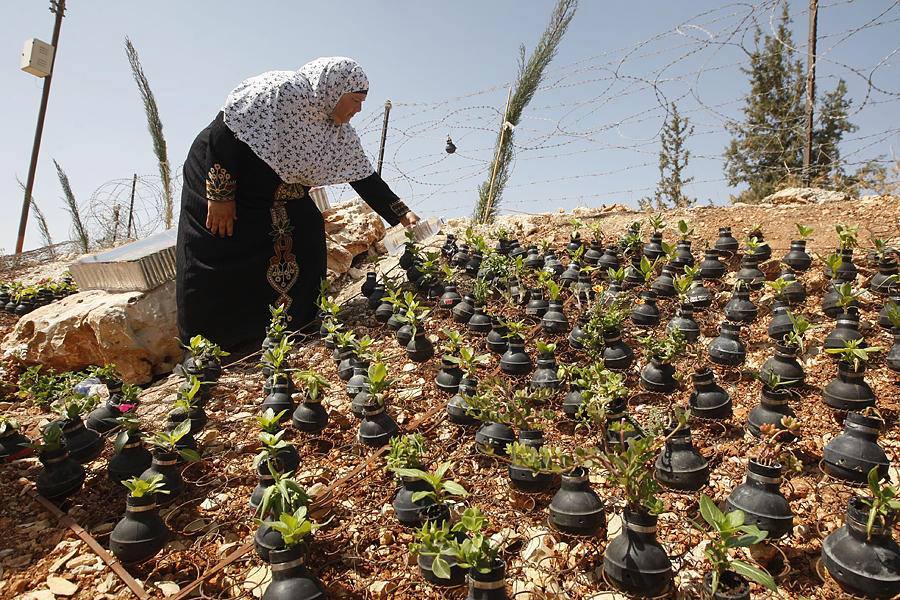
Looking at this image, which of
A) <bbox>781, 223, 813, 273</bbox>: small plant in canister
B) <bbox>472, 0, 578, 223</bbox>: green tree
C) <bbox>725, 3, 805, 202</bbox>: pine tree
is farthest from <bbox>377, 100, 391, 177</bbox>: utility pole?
<bbox>725, 3, 805, 202</bbox>: pine tree

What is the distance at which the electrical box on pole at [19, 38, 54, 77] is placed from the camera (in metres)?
7.60

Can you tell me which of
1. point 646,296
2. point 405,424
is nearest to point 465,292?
point 646,296

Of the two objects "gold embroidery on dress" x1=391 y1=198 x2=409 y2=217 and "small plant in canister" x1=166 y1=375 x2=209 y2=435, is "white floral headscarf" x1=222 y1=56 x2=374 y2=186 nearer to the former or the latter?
"gold embroidery on dress" x1=391 y1=198 x2=409 y2=217

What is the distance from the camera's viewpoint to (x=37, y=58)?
7.67 m

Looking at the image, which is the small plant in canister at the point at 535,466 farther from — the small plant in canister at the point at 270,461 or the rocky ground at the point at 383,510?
the small plant in canister at the point at 270,461

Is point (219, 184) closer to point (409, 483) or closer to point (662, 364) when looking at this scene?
point (409, 483)

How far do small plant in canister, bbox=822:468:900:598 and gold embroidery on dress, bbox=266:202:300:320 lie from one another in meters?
3.43

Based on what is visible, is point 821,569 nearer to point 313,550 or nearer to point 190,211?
point 313,550

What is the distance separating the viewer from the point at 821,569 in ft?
5.32

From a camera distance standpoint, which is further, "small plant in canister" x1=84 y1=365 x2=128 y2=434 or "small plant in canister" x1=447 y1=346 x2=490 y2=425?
"small plant in canister" x1=84 y1=365 x2=128 y2=434

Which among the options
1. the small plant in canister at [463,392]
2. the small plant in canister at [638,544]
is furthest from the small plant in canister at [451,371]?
the small plant in canister at [638,544]

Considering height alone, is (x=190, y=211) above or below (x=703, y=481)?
above

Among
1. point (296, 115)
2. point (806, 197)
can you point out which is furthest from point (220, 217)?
point (806, 197)

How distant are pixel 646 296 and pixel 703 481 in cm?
167
